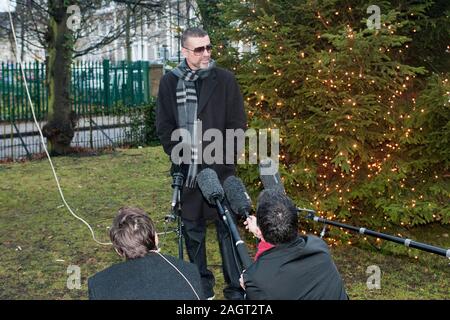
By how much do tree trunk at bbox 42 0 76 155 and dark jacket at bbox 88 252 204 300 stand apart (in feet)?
39.7

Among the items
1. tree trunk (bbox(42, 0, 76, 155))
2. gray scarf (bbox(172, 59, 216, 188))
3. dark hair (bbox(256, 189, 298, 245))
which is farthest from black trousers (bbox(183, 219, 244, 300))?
tree trunk (bbox(42, 0, 76, 155))

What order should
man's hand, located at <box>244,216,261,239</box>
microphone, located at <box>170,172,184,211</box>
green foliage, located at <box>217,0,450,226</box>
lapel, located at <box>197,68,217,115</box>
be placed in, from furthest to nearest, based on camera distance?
green foliage, located at <box>217,0,450,226</box>, lapel, located at <box>197,68,217,115</box>, microphone, located at <box>170,172,184,211</box>, man's hand, located at <box>244,216,261,239</box>

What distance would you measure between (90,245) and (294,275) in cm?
457

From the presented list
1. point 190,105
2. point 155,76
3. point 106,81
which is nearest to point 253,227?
point 190,105

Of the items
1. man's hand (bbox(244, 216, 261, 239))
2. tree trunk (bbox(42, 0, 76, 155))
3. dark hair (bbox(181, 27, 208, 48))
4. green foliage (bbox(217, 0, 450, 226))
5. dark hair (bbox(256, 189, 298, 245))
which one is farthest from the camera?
tree trunk (bbox(42, 0, 76, 155))

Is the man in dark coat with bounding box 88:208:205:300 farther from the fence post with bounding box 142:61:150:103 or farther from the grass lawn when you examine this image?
the fence post with bounding box 142:61:150:103

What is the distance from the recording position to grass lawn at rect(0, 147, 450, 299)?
18.7ft

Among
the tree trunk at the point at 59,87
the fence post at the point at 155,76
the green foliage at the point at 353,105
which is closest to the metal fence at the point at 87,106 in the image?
the tree trunk at the point at 59,87

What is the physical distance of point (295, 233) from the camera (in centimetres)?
311

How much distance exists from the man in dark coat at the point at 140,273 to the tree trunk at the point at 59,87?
11.9 m

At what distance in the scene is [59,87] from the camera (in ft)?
47.5

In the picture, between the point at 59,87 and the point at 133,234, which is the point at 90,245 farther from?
the point at 59,87

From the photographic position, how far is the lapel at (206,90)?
476 centimetres

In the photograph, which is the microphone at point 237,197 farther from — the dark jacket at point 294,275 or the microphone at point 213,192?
the dark jacket at point 294,275
